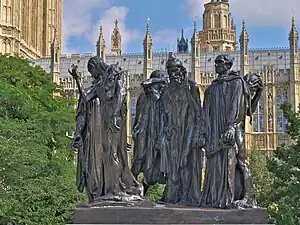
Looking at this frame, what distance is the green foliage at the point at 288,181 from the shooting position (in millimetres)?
15961

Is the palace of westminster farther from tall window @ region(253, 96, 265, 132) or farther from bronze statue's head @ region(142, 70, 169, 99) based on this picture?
bronze statue's head @ region(142, 70, 169, 99)

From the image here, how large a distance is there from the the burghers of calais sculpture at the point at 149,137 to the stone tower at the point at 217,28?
7078 centimetres

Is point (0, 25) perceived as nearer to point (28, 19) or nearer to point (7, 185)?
point (28, 19)

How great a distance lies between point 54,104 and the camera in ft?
82.8

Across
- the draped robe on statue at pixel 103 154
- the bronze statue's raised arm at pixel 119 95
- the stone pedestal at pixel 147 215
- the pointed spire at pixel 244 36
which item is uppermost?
the pointed spire at pixel 244 36

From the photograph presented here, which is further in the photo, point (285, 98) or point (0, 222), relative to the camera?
point (285, 98)

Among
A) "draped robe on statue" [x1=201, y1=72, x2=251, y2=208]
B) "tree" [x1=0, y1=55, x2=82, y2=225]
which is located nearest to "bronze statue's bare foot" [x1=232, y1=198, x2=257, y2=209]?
"draped robe on statue" [x1=201, y1=72, x2=251, y2=208]

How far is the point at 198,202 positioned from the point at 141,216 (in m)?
1.19

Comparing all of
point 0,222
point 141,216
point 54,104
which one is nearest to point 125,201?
point 141,216

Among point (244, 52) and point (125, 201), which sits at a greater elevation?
point (244, 52)

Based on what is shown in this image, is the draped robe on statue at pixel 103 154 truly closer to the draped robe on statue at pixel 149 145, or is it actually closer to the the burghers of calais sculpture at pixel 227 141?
the draped robe on statue at pixel 149 145

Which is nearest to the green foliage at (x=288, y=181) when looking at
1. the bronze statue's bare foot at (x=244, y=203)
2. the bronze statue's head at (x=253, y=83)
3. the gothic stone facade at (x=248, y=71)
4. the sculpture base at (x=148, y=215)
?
the bronze statue's head at (x=253, y=83)

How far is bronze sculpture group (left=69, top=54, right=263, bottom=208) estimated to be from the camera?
300 inches

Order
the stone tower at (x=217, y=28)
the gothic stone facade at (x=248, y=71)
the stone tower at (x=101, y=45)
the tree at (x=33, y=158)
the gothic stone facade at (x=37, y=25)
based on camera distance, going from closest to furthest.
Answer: the tree at (x=33, y=158) < the gothic stone facade at (x=248, y=71) < the stone tower at (x=101, y=45) < the gothic stone facade at (x=37, y=25) < the stone tower at (x=217, y=28)
